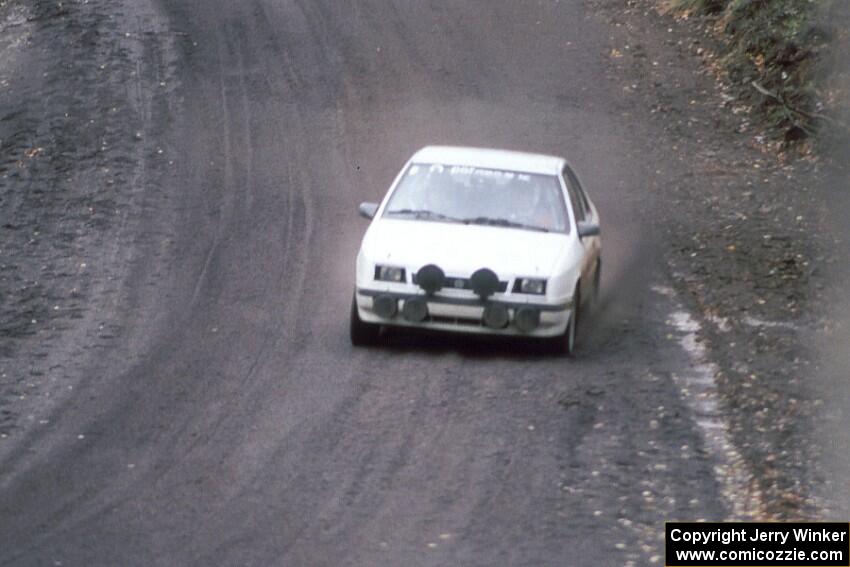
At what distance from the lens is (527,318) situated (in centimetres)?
1087

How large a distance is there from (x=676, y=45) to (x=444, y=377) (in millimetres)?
13723

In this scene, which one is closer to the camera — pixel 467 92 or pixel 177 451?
pixel 177 451

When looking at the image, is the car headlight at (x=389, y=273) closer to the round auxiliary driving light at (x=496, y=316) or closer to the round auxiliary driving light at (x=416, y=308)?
the round auxiliary driving light at (x=416, y=308)

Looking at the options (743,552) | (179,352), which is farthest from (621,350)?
(743,552)

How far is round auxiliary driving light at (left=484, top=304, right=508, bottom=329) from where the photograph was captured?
Result: 1084 centimetres

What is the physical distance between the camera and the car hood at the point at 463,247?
35.9 feet

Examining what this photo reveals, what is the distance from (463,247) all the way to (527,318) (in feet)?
2.53

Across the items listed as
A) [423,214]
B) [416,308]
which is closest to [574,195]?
[423,214]

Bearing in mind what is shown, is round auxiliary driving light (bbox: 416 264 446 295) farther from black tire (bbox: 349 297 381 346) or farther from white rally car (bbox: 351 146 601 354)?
black tire (bbox: 349 297 381 346)

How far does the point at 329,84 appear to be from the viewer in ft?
70.4

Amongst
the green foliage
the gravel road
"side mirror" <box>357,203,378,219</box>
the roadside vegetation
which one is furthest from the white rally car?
the green foliage

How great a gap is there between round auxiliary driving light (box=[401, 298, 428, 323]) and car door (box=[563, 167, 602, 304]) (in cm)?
148

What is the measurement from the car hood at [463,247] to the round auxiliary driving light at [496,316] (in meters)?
0.27

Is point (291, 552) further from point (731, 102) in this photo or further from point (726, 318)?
point (731, 102)
